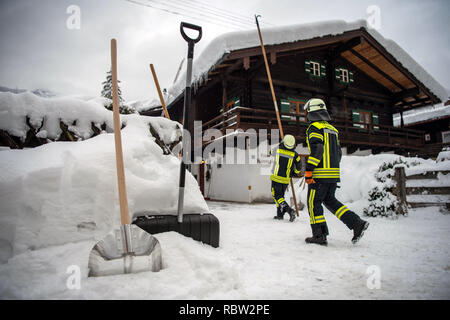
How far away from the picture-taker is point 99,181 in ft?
7.00

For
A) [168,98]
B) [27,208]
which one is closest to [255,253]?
[27,208]

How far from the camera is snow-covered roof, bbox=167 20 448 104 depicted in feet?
28.6

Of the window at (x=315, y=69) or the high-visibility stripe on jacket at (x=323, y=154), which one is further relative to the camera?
the window at (x=315, y=69)

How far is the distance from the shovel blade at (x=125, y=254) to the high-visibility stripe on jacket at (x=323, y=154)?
2.02m

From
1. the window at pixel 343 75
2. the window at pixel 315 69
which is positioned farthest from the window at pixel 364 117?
the window at pixel 315 69

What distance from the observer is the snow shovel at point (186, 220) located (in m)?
2.19

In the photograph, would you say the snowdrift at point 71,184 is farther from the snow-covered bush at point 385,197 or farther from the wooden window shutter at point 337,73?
the wooden window shutter at point 337,73

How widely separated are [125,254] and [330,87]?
13474 millimetres

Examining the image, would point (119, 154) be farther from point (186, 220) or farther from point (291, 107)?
point (291, 107)

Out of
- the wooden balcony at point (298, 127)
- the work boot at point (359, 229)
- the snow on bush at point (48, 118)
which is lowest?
the work boot at point (359, 229)

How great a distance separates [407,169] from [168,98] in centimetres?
1270

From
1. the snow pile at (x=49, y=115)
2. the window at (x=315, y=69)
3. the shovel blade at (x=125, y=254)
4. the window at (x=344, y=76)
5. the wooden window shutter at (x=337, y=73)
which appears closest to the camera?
the shovel blade at (x=125, y=254)

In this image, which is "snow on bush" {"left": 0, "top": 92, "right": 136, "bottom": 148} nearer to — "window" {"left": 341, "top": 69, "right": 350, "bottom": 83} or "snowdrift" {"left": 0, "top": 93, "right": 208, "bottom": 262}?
"snowdrift" {"left": 0, "top": 93, "right": 208, "bottom": 262}
